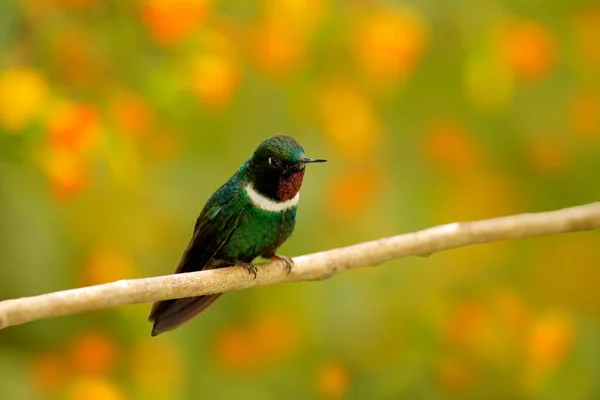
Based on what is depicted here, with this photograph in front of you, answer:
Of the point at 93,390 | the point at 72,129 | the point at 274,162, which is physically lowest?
the point at 93,390

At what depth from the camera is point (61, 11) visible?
70.6 inches

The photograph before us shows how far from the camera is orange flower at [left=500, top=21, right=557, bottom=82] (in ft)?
7.52

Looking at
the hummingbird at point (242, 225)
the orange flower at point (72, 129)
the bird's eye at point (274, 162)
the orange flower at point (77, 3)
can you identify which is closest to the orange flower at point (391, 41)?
the orange flower at point (77, 3)

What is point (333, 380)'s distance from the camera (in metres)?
1.87

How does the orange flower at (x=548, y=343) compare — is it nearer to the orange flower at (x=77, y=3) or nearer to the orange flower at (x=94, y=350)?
the orange flower at (x=94, y=350)

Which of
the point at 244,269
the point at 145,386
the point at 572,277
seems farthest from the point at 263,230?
the point at 572,277

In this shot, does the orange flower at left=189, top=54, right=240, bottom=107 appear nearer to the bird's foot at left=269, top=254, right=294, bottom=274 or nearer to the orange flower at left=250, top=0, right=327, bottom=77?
the orange flower at left=250, top=0, right=327, bottom=77

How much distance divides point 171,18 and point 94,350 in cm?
77

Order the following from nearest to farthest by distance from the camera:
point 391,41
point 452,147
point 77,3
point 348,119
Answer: point 77,3 → point 391,41 → point 348,119 → point 452,147

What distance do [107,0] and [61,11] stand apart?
0.13 meters

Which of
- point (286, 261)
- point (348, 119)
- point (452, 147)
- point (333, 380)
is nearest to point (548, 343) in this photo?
point (333, 380)

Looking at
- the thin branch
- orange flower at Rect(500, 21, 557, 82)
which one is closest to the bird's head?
the thin branch

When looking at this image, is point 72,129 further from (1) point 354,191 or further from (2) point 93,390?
A: (1) point 354,191

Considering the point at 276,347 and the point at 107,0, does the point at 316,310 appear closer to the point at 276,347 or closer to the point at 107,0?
the point at 276,347
